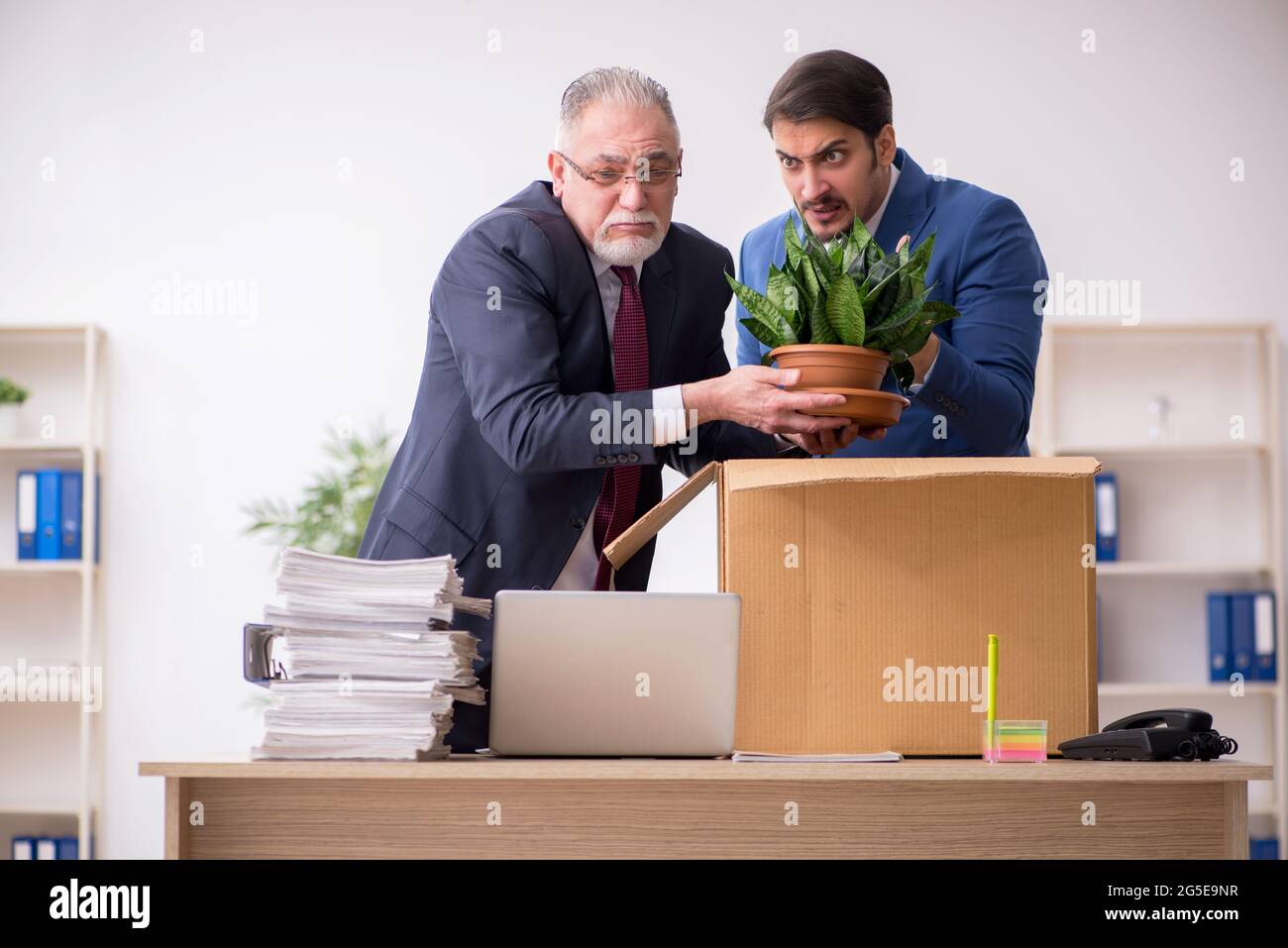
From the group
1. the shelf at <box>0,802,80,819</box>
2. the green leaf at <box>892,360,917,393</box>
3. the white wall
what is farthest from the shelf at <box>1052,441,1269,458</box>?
the shelf at <box>0,802,80,819</box>

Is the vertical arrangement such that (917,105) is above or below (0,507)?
above

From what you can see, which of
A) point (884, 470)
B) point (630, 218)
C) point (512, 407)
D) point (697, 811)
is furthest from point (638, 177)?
point (697, 811)

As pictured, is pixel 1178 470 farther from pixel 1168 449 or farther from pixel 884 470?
pixel 884 470

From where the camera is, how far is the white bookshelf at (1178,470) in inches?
177

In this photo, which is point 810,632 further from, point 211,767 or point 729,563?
point 211,767

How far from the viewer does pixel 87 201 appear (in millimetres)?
4805

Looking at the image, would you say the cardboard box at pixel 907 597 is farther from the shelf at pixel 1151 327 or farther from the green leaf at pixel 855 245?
the shelf at pixel 1151 327

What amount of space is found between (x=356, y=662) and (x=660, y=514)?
15.5 inches

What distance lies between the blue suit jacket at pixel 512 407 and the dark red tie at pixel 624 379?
2cm

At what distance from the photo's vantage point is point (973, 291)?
2039 millimetres

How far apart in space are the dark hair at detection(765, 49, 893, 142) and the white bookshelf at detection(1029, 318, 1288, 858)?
254cm
